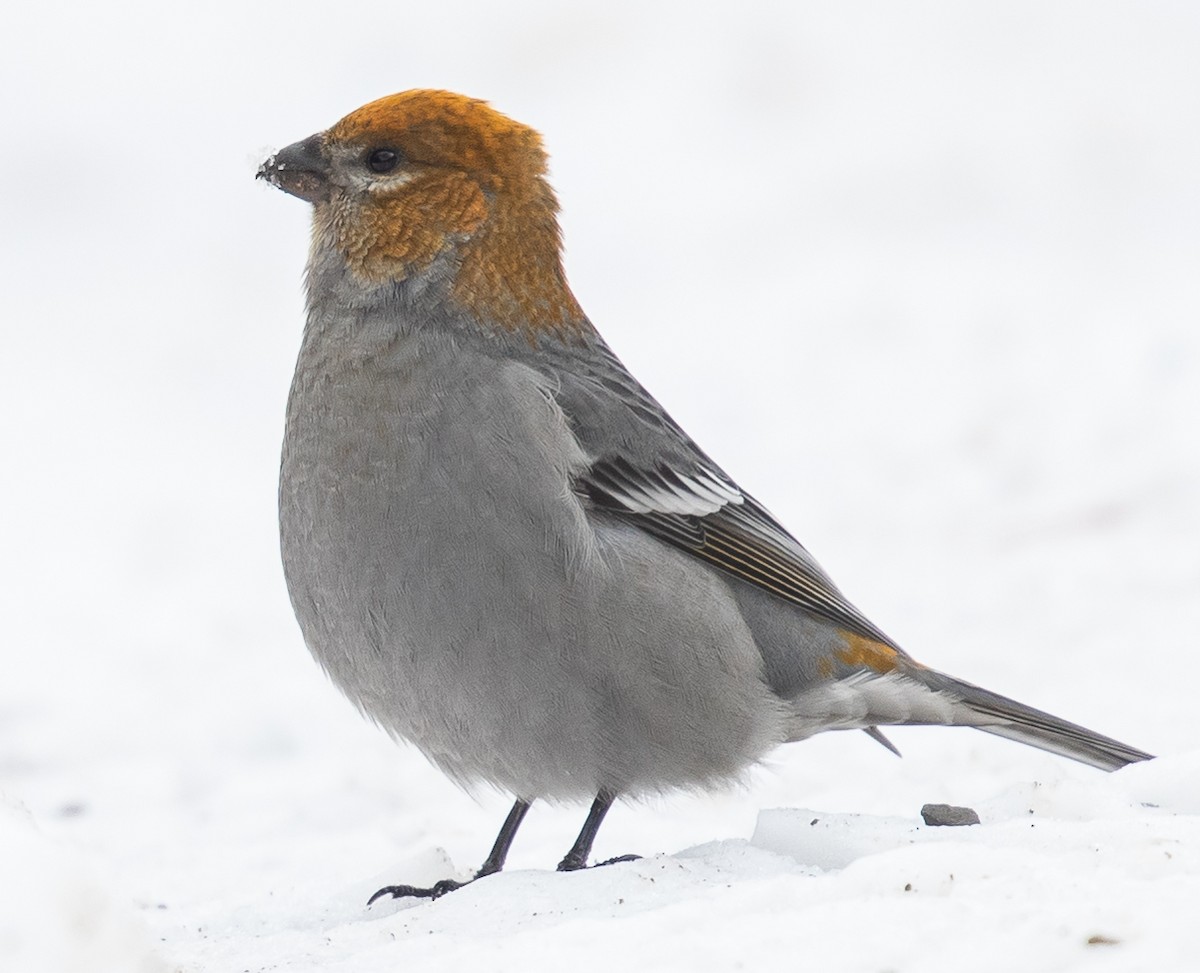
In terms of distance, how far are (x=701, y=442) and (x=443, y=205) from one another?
404 centimetres

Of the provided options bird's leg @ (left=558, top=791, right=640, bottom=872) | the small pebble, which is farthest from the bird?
the small pebble

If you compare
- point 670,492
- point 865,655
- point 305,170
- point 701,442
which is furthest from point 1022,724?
point 701,442

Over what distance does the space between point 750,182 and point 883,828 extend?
25.5 feet

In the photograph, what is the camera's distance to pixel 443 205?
4.18 meters

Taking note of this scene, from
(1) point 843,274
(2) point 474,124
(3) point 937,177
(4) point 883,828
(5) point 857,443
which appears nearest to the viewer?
(4) point 883,828

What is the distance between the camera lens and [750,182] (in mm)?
10719

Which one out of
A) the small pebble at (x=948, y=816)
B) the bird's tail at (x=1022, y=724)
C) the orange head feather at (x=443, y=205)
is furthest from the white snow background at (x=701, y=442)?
the orange head feather at (x=443, y=205)

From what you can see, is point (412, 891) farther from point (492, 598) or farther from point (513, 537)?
point (513, 537)

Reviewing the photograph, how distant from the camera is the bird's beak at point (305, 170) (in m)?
4.25

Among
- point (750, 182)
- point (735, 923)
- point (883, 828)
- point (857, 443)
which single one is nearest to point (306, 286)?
point (883, 828)

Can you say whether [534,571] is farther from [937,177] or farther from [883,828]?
[937,177]

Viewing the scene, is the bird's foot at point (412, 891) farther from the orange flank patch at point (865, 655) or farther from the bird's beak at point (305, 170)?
the bird's beak at point (305, 170)

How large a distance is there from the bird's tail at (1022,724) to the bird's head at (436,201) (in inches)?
50.1

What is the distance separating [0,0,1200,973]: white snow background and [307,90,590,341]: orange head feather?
1.27 metres
